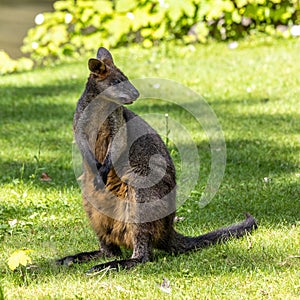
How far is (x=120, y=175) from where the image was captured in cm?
390

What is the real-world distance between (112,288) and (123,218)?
18.3 inches

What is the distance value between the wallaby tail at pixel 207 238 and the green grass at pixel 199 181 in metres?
0.06

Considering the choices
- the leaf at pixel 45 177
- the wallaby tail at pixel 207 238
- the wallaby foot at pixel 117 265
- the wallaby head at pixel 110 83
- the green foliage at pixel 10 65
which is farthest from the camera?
the green foliage at pixel 10 65

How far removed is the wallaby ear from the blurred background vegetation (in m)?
6.29

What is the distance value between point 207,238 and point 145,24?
655cm

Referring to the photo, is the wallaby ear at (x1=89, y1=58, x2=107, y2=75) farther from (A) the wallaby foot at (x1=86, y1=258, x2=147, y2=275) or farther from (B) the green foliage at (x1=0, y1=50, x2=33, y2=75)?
(B) the green foliage at (x1=0, y1=50, x2=33, y2=75)

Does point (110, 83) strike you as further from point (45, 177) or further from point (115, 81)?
point (45, 177)

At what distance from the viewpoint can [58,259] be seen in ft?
13.2

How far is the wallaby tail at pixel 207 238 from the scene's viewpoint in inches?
161

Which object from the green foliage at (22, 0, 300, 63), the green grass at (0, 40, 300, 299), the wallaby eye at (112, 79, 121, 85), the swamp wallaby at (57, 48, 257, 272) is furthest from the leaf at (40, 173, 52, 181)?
the green foliage at (22, 0, 300, 63)

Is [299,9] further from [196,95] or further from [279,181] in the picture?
[279,181]

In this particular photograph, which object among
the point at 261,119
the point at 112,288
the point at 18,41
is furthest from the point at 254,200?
the point at 18,41

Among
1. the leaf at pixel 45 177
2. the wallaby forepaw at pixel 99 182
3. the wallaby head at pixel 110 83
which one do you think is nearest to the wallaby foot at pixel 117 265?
the wallaby forepaw at pixel 99 182

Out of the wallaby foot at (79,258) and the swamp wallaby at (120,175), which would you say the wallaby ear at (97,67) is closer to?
the swamp wallaby at (120,175)
